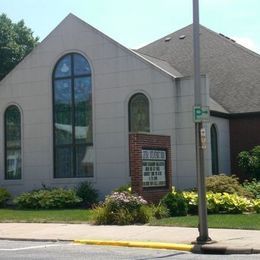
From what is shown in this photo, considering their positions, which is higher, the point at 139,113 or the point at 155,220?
the point at 139,113

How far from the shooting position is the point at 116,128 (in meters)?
28.9

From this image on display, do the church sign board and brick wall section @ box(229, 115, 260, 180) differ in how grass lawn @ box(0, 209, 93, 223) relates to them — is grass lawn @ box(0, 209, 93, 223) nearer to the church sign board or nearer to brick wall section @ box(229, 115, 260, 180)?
the church sign board

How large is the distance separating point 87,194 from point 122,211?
27.1 ft

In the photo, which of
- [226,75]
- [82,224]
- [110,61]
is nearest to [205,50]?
[226,75]

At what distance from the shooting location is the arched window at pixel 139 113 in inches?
1112

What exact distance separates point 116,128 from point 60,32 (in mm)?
5770

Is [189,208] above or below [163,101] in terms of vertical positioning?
below

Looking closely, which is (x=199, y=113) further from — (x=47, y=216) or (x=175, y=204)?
(x=47, y=216)

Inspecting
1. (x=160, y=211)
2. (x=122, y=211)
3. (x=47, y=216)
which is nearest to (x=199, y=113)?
(x=122, y=211)

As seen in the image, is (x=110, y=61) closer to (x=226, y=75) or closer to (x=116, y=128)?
(x=116, y=128)

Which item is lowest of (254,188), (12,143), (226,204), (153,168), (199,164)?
(226,204)

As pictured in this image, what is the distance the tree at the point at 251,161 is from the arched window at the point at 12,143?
10.9 m

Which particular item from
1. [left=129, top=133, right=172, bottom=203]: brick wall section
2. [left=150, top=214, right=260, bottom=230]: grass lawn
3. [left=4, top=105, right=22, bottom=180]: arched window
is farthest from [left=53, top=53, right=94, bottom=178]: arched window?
[left=150, top=214, right=260, bottom=230]: grass lawn

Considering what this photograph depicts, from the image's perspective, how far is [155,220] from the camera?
2027 centimetres
